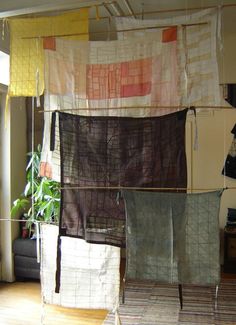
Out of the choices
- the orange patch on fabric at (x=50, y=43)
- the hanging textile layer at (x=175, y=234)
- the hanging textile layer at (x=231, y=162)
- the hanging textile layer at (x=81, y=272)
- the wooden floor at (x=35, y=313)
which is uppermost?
the orange patch on fabric at (x=50, y=43)

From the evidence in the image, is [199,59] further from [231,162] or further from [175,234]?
[231,162]

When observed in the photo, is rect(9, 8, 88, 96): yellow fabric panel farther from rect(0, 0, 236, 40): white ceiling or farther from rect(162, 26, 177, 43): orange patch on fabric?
rect(162, 26, 177, 43): orange patch on fabric

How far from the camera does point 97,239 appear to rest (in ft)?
7.72

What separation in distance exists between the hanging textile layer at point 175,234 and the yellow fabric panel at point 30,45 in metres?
1.19

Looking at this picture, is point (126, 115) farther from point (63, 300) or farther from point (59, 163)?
point (63, 300)

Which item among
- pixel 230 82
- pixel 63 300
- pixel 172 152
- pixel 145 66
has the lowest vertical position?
pixel 63 300

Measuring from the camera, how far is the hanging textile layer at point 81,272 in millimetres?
2482

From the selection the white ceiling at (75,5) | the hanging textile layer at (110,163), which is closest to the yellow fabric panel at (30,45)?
the white ceiling at (75,5)

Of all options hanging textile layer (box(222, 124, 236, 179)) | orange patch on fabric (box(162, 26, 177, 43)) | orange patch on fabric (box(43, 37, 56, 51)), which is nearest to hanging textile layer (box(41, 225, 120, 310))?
orange patch on fabric (box(43, 37, 56, 51))

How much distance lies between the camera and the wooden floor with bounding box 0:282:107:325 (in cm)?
285

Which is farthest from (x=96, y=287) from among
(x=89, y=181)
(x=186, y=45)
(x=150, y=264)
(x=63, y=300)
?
(x=186, y=45)

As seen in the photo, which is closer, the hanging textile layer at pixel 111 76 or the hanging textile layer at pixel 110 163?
the hanging textile layer at pixel 110 163

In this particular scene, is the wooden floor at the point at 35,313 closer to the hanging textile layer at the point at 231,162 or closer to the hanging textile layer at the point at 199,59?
the hanging textile layer at the point at 199,59

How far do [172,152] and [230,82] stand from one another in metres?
2.38
